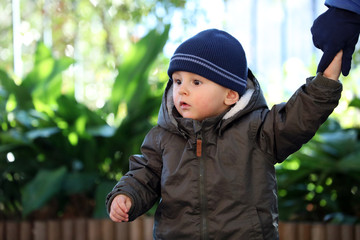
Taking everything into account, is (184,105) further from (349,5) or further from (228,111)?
(349,5)

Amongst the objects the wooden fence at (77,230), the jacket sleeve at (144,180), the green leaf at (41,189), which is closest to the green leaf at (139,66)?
the green leaf at (41,189)

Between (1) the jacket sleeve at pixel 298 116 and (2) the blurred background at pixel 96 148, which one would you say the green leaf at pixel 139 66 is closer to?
(2) the blurred background at pixel 96 148

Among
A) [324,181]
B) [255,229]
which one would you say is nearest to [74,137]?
[324,181]

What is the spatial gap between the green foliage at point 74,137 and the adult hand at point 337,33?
6.49ft

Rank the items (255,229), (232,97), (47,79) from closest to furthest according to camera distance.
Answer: (255,229)
(232,97)
(47,79)

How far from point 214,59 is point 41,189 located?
6.04 feet

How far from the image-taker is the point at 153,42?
342cm

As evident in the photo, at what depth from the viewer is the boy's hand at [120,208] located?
1554 millimetres

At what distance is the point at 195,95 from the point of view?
157 cm

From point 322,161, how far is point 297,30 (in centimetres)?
369

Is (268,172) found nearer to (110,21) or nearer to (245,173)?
(245,173)

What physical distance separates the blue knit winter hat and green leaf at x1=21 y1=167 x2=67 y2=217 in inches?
66.4

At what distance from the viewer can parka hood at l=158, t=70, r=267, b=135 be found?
1.58 m

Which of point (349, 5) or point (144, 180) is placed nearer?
point (349, 5)
